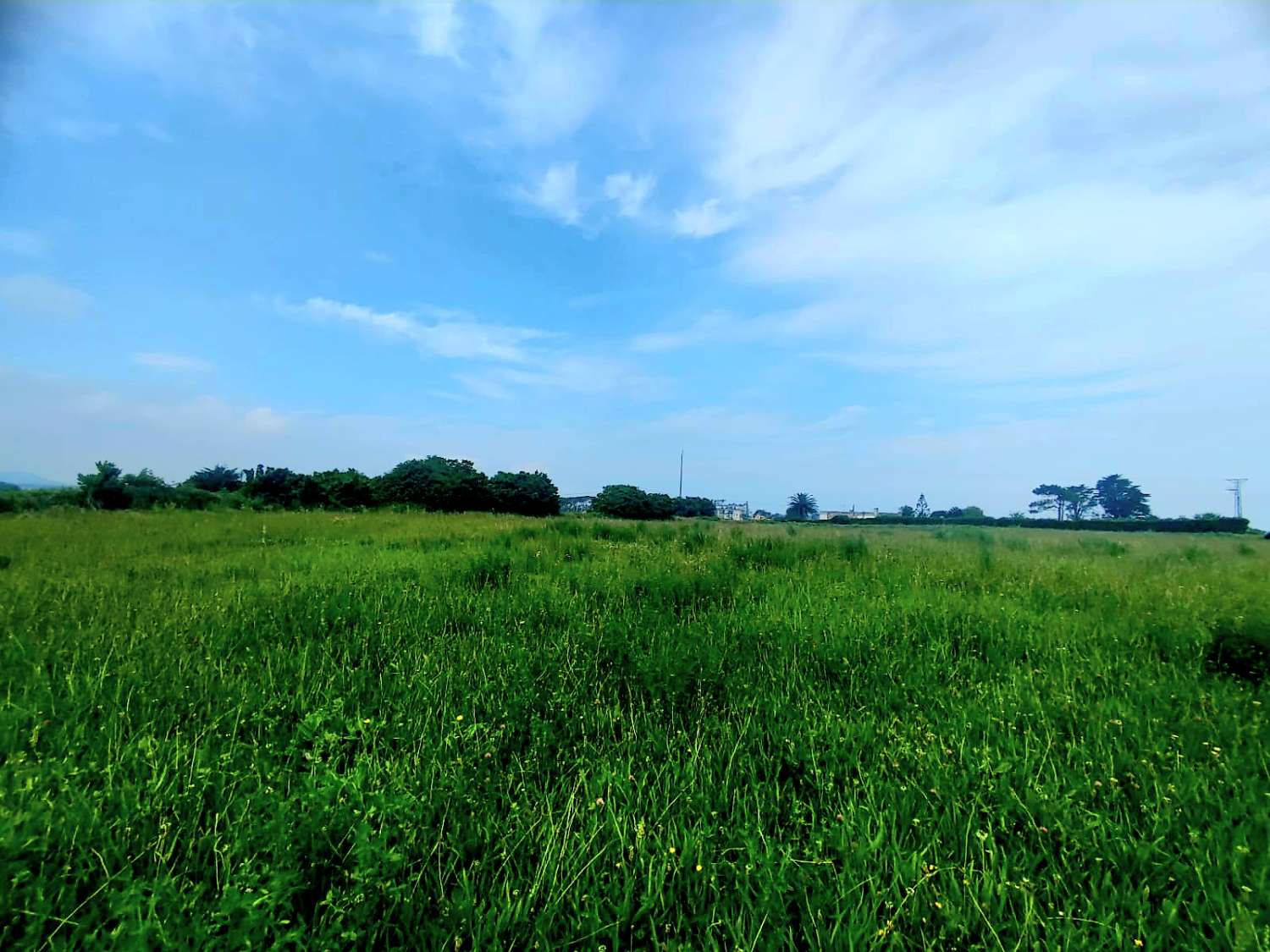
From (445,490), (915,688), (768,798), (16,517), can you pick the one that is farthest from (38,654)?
(445,490)

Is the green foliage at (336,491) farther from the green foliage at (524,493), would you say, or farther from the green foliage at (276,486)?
the green foliage at (524,493)

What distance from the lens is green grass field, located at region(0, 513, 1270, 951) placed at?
1538 mm

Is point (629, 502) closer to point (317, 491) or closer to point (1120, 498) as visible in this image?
point (317, 491)

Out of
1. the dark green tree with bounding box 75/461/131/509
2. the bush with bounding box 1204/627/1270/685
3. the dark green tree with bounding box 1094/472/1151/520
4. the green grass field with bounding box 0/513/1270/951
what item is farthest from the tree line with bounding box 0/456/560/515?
the dark green tree with bounding box 1094/472/1151/520

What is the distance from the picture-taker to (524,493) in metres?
35.9

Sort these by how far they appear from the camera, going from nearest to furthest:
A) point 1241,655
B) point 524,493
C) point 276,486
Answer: point 1241,655
point 276,486
point 524,493

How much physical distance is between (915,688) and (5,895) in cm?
394

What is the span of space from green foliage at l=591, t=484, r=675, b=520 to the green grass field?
3509cm

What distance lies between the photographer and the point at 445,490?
29672 millimetres

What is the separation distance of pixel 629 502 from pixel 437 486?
16.1 m

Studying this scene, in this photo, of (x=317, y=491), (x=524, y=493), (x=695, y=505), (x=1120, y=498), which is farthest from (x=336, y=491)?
(x=1120, y=498)

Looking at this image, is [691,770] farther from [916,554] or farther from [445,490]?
[445,490]

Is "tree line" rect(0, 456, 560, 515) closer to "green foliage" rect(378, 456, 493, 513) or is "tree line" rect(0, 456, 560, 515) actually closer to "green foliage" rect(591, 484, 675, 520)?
"green foliage" rect(378, 456, 493, 513)

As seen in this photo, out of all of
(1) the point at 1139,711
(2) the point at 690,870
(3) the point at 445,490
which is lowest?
(2) the point at 690,870
